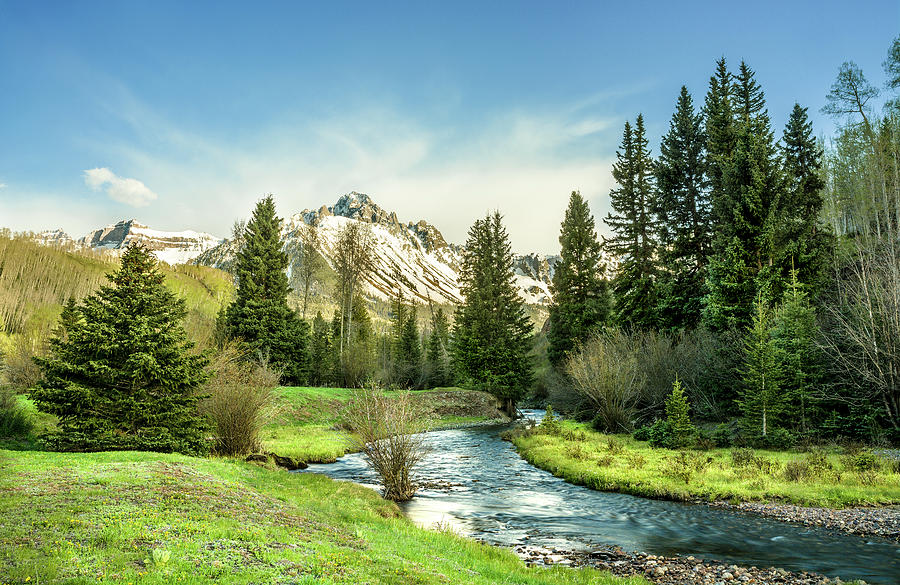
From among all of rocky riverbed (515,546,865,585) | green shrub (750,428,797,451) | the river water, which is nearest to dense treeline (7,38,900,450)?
green shrub (750,428,797,451)

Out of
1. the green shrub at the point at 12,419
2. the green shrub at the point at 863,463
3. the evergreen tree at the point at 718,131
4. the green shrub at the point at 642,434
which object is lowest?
the green shrub at the point at 642,434

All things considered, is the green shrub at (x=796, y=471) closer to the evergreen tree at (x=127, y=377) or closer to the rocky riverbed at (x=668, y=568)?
the rocky riverbed at (x=668, y=568)

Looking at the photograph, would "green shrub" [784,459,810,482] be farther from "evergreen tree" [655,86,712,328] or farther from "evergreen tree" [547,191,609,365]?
"evergreen tree" [547,191,609,365]

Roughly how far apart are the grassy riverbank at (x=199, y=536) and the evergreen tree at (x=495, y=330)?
40073mm

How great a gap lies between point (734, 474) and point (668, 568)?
10.0 meters

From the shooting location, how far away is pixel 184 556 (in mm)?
7215

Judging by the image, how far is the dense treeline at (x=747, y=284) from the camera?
2381cm

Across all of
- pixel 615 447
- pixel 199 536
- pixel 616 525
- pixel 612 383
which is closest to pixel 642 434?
pixel 612 383

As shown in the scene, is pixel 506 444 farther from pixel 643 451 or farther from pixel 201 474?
pixel 201 474

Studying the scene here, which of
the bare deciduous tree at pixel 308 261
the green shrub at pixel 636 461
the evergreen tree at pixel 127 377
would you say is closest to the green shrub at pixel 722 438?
the green shrub at pixel 636 461

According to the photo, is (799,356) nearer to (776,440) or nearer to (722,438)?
(776,440)

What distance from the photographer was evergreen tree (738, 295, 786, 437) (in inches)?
933

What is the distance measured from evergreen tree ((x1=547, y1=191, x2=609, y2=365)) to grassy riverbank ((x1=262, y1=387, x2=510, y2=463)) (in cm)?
1011

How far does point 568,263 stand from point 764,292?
2411 centimetres
